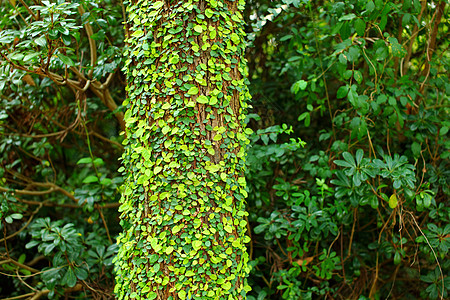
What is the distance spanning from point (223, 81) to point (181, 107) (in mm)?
251

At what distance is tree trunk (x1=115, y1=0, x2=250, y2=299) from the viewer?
5.72 ft

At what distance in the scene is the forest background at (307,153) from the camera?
240 cm

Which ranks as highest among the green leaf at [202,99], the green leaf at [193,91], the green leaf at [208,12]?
the green leaf at [208,12]

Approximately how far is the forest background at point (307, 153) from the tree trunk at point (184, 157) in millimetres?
568

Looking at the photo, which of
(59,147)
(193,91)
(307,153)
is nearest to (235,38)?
(193,91)

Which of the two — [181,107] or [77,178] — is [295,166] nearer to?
[181,107]

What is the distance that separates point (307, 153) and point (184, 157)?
4.81 feet

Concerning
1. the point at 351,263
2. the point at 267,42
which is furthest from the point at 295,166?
the point at 267,42

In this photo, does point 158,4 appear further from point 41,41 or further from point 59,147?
point 59,147

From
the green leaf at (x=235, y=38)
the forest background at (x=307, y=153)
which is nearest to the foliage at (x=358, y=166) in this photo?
the forest background at (x=307, y=153)

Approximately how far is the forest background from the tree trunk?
568 millimetres

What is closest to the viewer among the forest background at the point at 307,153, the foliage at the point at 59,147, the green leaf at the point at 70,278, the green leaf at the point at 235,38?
the green leaf at the point at 235,38

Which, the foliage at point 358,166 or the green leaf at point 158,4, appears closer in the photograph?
the green leaf at point 158,4

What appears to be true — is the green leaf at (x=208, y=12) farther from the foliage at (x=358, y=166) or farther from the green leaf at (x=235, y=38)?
the foliage at (x=358, y=166)
